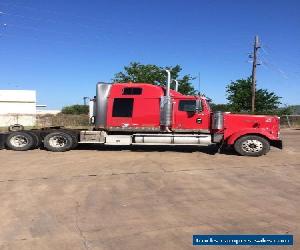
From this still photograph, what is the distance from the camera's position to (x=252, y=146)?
51.3ft

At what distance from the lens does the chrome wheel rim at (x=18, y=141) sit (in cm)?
1719

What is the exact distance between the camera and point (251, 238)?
6.02 m

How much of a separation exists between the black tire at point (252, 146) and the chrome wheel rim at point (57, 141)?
6813 millimetres

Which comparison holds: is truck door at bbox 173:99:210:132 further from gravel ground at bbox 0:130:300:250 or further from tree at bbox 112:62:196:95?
tree at bbox 112:62:196:95

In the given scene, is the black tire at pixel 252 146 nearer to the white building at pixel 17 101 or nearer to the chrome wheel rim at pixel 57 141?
the chrome wheel rim at pixel 57 141

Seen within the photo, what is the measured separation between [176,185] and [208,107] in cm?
709

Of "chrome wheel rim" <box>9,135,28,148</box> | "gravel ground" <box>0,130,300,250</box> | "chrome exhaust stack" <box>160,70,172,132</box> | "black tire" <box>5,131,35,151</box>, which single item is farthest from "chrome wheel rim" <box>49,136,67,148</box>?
"chrome exhaust stack" <box>160,70,172,132</box>

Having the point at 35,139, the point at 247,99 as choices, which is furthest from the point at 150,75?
the point at 35,139

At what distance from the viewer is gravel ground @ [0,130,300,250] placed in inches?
245

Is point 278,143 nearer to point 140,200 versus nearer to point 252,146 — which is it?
point 252,146

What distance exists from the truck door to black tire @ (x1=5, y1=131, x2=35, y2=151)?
596 cm

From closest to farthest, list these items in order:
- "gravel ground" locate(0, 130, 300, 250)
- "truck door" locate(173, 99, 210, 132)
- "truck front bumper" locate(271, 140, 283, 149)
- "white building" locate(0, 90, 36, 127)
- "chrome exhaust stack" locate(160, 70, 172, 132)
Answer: "gravel ground" locate(0, 130, 300, 250) → "truck front bumper" locate(271, 140, 283, 149) → "chrome exhaust stack" locate(160, 70, 172, 132) → "truck door" locate(173, 99, 210, 132) → "white building" locate(0, 90, 36, 127)

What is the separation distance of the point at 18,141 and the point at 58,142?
1.74 m

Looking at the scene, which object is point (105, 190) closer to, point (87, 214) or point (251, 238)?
point (87, 214)
